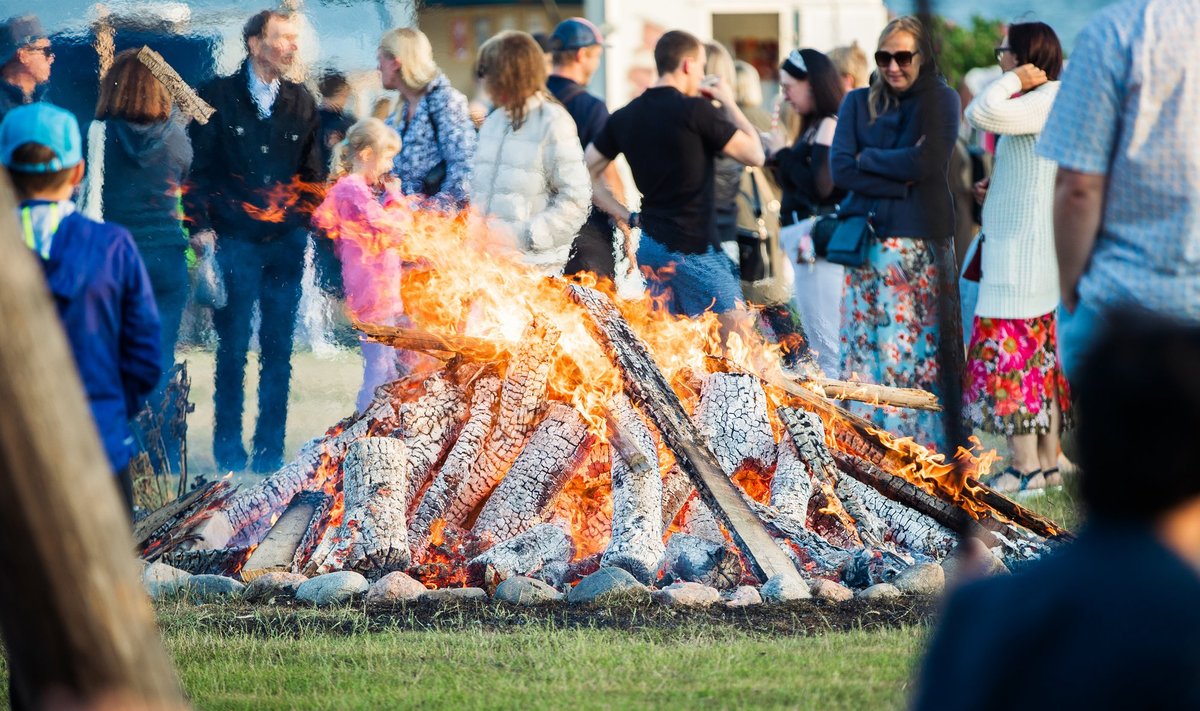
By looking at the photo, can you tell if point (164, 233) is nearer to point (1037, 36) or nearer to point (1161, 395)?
point (1037, 36)

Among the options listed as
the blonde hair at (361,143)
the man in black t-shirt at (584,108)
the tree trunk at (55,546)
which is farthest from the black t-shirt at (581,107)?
the tree trunk at (55,546)

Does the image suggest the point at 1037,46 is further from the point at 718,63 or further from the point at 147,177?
the point at 147,177

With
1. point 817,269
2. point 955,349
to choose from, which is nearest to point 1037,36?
point 817,269

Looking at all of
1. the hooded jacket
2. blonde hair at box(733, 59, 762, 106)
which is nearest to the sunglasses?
blonde hair at box(733, 59, 762, 106)

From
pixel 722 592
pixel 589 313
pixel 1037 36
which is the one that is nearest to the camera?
pixel 722 592

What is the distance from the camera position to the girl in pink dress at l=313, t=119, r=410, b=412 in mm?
8562

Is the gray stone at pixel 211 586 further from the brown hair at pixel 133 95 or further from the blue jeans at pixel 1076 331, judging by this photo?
the brown hair at pixel 133 95

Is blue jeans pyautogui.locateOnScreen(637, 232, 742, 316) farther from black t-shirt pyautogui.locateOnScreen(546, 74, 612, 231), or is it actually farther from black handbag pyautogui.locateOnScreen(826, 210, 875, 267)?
black t-shirt pyautogui.locateOnScreen(546, 74, 612, 231)

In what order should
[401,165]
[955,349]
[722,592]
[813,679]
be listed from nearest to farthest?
[955,349] < [813,679] < [722,592] < [401,165]

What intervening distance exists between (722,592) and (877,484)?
3.92 feet

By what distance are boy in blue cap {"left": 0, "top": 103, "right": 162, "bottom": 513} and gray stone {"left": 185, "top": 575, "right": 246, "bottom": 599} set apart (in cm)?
177

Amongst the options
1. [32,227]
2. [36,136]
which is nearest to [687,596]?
[32,227]

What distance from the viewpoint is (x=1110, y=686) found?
6.50ft

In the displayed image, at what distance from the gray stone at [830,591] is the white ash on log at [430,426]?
71.7 inches
